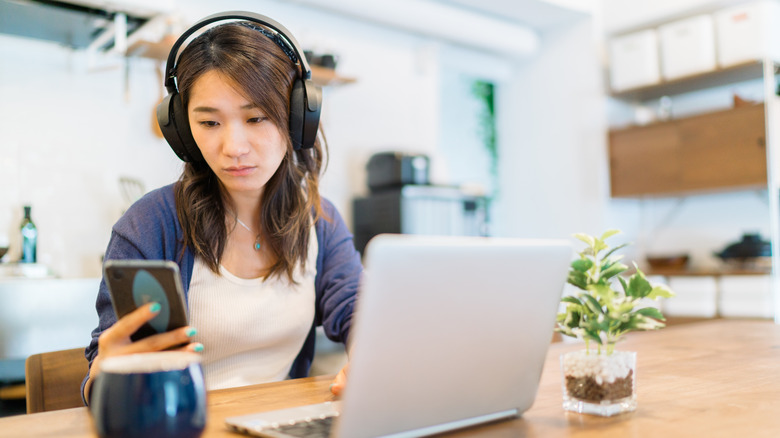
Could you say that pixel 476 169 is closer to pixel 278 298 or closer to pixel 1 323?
pixel 1 323

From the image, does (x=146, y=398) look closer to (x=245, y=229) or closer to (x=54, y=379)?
(x=54, y=379)

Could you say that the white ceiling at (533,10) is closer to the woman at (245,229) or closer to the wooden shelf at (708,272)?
the wooden shelf at (708,272)

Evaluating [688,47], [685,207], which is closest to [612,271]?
[688,47]

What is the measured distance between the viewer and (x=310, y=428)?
0.66 meters

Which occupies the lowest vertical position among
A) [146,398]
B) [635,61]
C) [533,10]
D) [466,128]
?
[146,398]

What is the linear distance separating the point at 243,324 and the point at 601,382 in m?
0.68

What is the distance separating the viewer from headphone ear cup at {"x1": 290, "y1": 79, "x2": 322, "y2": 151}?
1144 mm

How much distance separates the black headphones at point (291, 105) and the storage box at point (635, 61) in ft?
10.8

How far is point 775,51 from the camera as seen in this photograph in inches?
136

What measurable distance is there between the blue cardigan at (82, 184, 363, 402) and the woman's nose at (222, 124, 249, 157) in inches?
7.6

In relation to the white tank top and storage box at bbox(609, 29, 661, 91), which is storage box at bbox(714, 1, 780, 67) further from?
the white tank top

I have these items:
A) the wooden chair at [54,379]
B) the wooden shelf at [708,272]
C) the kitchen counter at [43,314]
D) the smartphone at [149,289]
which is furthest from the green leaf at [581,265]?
the wooden shelf at [708,272]

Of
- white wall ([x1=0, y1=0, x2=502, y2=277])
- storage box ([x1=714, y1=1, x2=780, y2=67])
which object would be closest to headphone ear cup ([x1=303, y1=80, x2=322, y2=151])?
white wall ([x1=0, y1=0, x2=502, y2=277])

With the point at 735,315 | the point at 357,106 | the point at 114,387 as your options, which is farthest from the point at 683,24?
the point at 114,387
